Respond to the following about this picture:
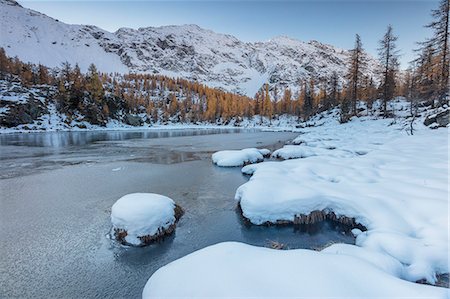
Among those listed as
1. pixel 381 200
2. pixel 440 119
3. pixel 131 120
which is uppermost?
pixel 131 120

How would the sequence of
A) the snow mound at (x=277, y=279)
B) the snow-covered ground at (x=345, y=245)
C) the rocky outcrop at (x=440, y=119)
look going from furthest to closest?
1. the rocky outcrop at (x=440, y=119)
2. the snow-covered ground at (x=345, y=245)
3. the snow mound at (x=277, y=279)

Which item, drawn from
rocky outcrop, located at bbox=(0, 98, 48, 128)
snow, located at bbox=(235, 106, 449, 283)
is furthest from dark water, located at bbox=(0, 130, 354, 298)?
rocky outcrop, located at bbox=(0, 98, 48, 128)

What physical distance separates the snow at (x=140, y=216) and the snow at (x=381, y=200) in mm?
3009

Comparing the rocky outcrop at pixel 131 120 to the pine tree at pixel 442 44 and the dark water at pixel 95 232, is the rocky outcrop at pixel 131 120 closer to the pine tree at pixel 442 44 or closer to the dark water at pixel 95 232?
the dark water at pixel 95 232

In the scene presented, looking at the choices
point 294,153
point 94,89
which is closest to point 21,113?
point 94,89

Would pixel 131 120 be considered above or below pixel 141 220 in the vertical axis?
above

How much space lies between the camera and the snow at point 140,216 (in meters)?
7.62

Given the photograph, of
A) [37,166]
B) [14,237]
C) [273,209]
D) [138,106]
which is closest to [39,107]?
[138,106]

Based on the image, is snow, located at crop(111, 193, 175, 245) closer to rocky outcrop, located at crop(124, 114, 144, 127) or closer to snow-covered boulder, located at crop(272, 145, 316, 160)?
snow-covered boulder, located at crop(272, 145, 316, 160)

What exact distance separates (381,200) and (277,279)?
20.9 ft

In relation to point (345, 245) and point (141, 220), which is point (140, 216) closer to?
point (141, 220)

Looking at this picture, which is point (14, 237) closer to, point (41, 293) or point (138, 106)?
point (41, 293)

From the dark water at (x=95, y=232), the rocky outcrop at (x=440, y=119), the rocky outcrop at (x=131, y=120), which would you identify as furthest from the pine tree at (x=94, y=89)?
the rocky outcrop at (x=440, y=119)

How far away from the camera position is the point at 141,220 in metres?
7.78
